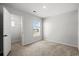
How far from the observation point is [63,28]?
4.16m

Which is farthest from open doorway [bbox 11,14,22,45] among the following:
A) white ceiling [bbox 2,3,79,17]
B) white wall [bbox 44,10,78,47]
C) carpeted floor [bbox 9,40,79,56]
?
white wall [bbox 44,10,78,47]

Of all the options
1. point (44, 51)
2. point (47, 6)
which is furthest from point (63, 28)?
point (44, 51)

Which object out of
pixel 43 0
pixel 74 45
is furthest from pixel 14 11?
pixel 74 45

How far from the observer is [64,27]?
4.10m

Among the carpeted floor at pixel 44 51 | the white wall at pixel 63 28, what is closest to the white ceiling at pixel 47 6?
the white wall at pixel 63 28

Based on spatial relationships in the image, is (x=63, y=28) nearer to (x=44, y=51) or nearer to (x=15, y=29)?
(x=44, y=51)

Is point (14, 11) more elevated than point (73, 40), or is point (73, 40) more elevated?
point (14, 11)

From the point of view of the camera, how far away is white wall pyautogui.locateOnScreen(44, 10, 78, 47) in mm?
3574

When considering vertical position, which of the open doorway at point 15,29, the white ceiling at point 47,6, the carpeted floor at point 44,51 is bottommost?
the carpeted floor at point 44,51

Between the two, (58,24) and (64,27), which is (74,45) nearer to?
(64,27)

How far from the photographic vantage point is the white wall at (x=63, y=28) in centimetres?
357

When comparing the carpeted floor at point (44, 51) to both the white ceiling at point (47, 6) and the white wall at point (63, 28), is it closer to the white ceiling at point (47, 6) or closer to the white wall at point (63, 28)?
the white wall at point (63, 28)

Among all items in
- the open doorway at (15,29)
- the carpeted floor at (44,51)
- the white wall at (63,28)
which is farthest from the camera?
the open doorway at (15,29)

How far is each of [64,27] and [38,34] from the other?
2.42m
